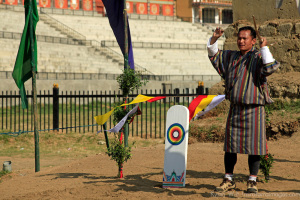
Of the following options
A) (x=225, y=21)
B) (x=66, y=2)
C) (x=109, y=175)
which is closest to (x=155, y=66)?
(x=66, y=2)

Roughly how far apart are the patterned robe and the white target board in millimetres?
575

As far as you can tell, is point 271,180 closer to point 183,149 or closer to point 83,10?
point 183,149

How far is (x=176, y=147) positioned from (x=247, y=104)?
102cm

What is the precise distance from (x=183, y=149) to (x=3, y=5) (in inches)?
1406

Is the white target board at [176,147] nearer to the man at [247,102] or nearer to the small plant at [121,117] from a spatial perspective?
the man at [247,102]

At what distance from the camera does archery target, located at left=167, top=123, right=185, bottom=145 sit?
18.0 feet

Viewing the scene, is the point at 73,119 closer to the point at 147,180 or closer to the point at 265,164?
the point at 147,180

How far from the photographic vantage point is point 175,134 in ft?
18.1

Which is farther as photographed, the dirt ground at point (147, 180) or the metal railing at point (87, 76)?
the metal railing at point (87, 76)

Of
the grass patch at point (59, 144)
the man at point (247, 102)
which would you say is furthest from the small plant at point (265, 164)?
the grass patch at point (59, 144)

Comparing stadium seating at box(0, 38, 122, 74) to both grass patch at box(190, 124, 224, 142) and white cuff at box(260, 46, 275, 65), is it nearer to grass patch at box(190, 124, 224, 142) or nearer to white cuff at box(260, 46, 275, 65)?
grass patch at box(190, 124, 224, 142)

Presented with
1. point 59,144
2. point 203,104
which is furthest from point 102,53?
point 203,104

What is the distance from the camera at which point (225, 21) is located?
2328 inches

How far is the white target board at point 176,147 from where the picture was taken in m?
5.45
